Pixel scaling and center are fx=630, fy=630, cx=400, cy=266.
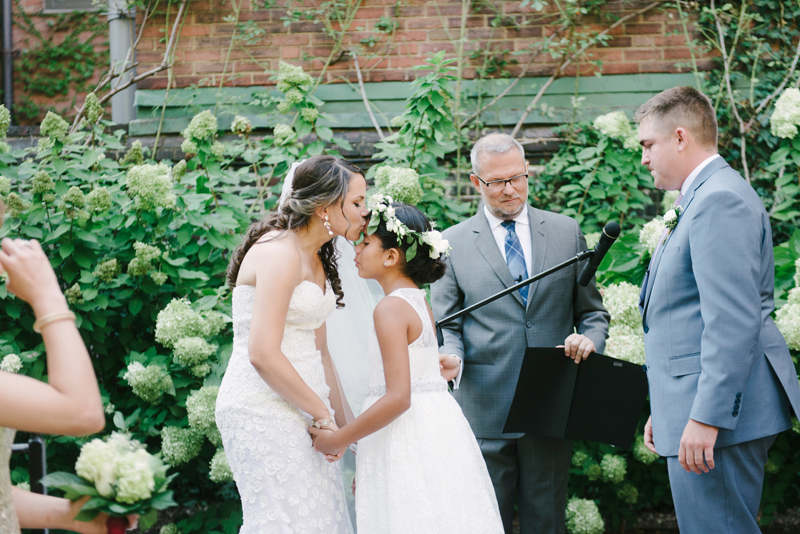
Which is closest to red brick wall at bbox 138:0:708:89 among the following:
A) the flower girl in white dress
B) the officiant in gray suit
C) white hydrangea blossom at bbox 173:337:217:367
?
the officiant in gray suit

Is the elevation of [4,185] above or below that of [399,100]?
below

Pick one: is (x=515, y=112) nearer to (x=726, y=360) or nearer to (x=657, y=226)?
(x=657, y=226)

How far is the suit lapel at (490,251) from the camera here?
9.50 ft

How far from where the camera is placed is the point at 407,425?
2314 mm

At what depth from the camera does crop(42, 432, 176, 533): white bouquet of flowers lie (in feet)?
4.33

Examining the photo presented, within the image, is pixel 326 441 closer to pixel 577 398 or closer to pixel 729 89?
pixel 577 398

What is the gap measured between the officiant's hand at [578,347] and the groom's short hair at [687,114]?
87cm

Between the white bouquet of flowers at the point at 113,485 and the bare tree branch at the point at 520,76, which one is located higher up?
the bare tree branch at the point at 520,76

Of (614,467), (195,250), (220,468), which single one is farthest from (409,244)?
(614,467)

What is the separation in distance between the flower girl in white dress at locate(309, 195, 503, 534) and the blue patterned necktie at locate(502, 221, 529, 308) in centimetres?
58

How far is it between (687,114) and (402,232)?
3.70ft

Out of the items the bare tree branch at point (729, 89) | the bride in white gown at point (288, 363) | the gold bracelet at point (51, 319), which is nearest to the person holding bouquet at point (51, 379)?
the gold bracelet at point (51, 319)

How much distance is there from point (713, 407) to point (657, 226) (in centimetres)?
129

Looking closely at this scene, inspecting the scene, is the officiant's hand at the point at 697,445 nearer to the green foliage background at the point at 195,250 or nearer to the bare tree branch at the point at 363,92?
the green foliage background at the point at 195,250
